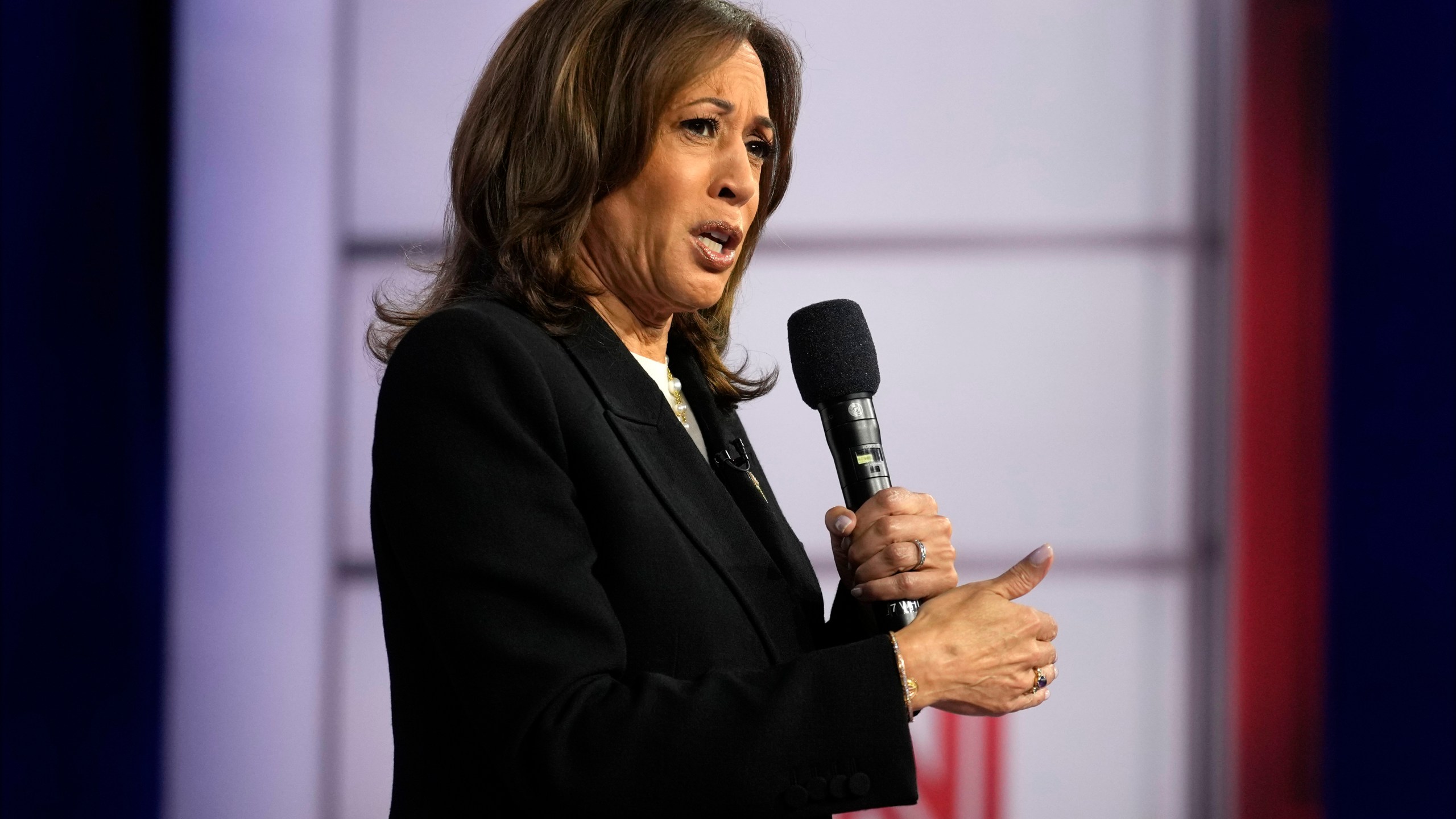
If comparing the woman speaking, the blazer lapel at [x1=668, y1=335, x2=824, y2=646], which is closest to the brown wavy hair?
the woman speaking

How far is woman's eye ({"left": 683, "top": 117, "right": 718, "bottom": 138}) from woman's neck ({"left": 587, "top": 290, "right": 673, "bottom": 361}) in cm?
20

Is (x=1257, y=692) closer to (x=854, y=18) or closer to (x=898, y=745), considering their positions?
(x=854, y=18)

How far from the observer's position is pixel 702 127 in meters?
1.28

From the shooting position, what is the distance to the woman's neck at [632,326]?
1277 mm

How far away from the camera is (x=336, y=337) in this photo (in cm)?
253

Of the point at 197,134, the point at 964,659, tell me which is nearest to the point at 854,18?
the point at 197,134

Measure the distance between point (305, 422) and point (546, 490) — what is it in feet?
5.60

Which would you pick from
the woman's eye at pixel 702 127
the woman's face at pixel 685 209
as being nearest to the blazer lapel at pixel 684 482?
the woman's face at pixel 685 209

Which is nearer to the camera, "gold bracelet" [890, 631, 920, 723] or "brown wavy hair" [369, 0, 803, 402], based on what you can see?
"gold bracelet" [890, 631, 920, 723]

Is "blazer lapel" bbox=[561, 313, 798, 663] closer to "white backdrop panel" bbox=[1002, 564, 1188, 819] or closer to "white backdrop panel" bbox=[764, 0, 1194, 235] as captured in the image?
"white backdrop panel" bbox=[764, 0, 1194, 235]

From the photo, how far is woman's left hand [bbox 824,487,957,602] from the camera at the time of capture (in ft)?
3.64

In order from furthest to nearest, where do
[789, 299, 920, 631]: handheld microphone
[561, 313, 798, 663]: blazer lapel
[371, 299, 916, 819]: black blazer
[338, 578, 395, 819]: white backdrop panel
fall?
1. [338, 578, 395, 819]: white backdrop panel
2. [789, 299, 920, 631]: handheld microphone
3. [561, 313, 798, 663]: blazer lapel
4. [371, 299, 916, 819]: black blazer

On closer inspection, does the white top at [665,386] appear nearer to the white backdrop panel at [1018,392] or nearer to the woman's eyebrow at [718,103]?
the woman's eyebrow at [718,103]

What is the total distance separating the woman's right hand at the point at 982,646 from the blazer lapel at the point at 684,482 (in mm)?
149
